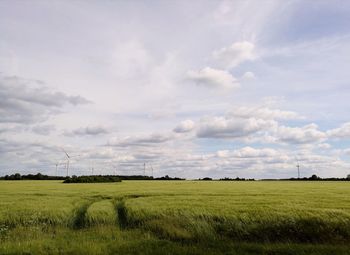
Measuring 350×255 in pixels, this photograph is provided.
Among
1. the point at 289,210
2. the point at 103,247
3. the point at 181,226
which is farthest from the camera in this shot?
the point at 289,210

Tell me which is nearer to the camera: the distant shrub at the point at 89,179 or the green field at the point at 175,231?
the green field at the point at 175,231

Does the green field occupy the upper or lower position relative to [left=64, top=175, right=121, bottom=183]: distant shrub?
lower

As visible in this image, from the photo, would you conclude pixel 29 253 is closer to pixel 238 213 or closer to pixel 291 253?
pixel 291 253

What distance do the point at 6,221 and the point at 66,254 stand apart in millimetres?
11470

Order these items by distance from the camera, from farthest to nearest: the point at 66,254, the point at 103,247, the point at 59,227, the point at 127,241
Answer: the point at 59,227
the point at 127,241
the point at 103,247
the point at 66,254

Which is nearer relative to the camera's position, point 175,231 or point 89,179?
point 175,231

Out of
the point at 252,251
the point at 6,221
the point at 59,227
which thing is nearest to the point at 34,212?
the point at 6,221

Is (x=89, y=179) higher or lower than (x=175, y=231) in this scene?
higher

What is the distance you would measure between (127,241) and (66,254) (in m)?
3.60

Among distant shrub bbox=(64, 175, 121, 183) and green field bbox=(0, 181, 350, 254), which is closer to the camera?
green field bbox=(0, 181, 350, 254)

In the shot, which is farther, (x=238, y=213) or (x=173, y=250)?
(x=238, y=213)

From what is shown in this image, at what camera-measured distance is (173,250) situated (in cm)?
1725

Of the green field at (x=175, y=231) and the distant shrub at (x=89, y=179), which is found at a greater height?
the distant shrub at (x=89, y=179)

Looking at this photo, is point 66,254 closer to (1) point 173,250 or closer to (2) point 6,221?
(1) point 173,250
